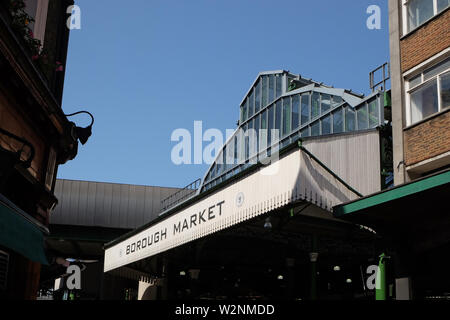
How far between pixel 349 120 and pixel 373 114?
2369 millimetres

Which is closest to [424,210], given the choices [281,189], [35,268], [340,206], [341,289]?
[340,206]

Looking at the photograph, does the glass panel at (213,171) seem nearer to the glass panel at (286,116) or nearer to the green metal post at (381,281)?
the glass panel at (286,116)

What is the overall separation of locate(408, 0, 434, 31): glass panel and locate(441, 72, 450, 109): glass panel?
98.2 inches

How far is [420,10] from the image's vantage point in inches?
793

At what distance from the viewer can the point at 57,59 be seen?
17.8 m

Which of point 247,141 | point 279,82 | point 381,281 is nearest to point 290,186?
point 381,281

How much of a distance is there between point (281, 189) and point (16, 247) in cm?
859

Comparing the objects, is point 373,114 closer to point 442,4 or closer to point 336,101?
point 336,101

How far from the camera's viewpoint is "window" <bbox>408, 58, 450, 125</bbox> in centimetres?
1816

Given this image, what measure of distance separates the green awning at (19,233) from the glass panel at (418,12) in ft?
45.9

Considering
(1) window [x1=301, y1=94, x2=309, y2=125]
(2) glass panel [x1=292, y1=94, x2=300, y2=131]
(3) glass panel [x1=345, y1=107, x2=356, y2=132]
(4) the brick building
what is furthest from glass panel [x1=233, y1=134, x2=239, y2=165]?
(4) the brick building

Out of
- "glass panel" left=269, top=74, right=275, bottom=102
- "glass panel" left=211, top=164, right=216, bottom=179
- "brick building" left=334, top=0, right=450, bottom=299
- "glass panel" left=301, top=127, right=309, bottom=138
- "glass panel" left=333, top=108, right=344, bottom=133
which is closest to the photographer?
"brick building" left=334, top=0, right=450, bottom=299

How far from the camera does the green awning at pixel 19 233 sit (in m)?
9.98

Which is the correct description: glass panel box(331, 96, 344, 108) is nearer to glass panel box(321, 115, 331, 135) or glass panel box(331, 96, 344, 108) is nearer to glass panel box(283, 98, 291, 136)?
glass panel box(321, 115, 331, 135)
